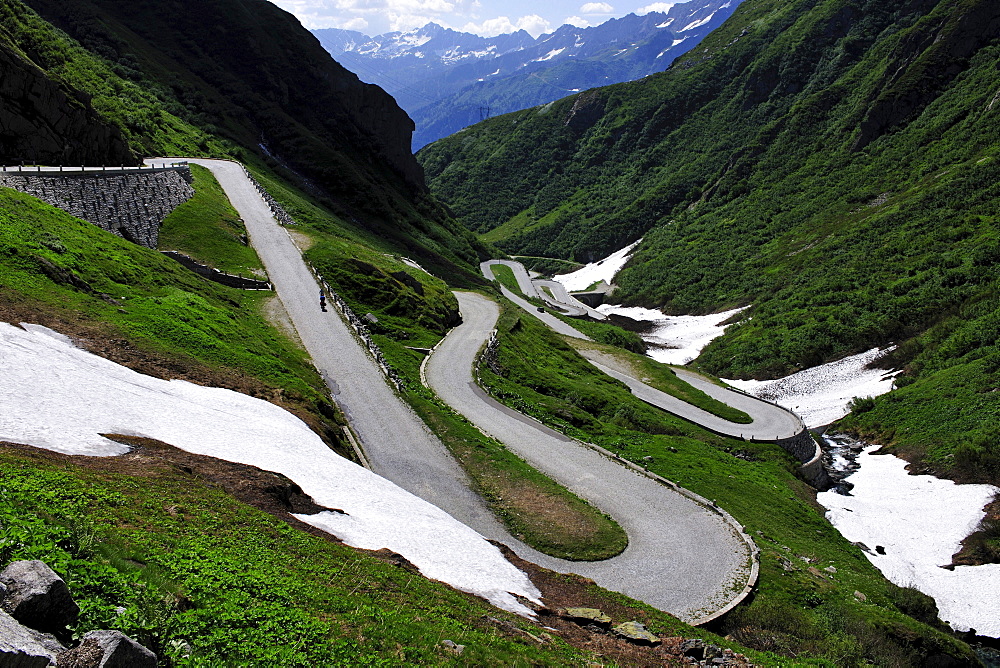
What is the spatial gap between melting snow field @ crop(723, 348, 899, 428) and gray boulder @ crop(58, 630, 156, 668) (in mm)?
69638

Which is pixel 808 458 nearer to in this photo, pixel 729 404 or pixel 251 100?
pixel 729 404

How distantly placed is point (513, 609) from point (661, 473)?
55.4 feet

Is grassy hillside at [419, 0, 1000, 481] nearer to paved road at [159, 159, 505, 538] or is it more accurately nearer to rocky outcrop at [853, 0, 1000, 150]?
rocky outcrop at [853, 0, 1000, 150]

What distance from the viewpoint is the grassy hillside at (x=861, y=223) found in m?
68.2

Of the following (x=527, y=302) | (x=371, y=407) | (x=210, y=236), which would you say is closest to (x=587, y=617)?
(x=371, y=407)

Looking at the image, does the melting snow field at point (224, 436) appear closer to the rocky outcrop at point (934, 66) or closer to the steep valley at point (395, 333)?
the steep valley at point (395, 333)

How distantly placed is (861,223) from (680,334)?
123ft

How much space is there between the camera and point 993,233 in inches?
3243

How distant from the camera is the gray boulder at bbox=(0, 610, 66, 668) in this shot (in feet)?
21.2

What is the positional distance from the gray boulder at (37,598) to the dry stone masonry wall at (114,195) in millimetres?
34904

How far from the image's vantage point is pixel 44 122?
43.0 m

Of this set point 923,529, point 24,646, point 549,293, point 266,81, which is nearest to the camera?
point 24,646

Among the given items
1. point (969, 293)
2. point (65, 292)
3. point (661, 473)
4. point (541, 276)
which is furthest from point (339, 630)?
point (541, 276)

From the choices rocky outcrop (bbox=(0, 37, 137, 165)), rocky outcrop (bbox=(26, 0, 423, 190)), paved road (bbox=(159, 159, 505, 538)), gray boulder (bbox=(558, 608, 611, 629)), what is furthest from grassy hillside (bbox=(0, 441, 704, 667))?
rocky outcrop (bbox=(26, 0, 423, 190))
